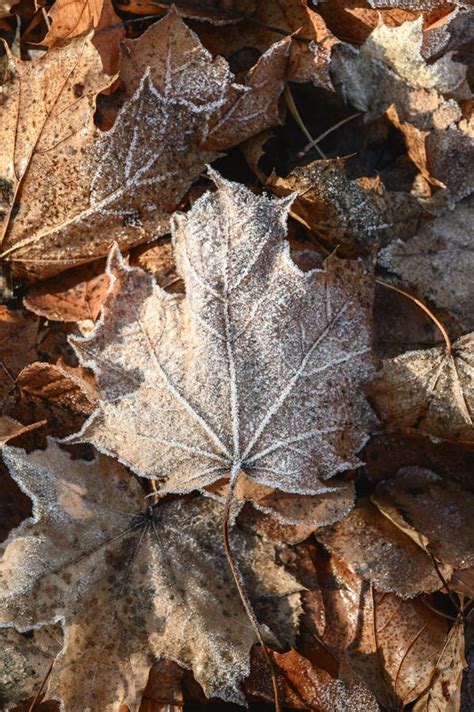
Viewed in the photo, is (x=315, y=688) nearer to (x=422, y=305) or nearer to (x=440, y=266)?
(x=422, y=305)

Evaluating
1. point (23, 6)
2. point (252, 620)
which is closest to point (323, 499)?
point (252, 620)

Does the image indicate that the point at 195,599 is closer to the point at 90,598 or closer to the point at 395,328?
the point at 90,598

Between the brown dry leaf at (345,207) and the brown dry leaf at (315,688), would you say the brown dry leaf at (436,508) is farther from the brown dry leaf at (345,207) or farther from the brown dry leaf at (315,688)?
the brown dry leaf at (345,207)

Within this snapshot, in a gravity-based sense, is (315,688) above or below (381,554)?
below

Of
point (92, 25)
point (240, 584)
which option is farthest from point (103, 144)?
point (240, 584)

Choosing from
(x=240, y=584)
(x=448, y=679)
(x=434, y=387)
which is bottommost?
(x=448, y=679)

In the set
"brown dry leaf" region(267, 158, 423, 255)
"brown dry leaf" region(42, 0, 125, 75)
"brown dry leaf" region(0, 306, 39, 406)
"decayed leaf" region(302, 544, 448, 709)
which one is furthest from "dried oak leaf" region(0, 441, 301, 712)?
"brown dry leaf" region(42, 0, 125, 75)

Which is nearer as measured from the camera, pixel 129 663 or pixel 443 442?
pixel 129 663
